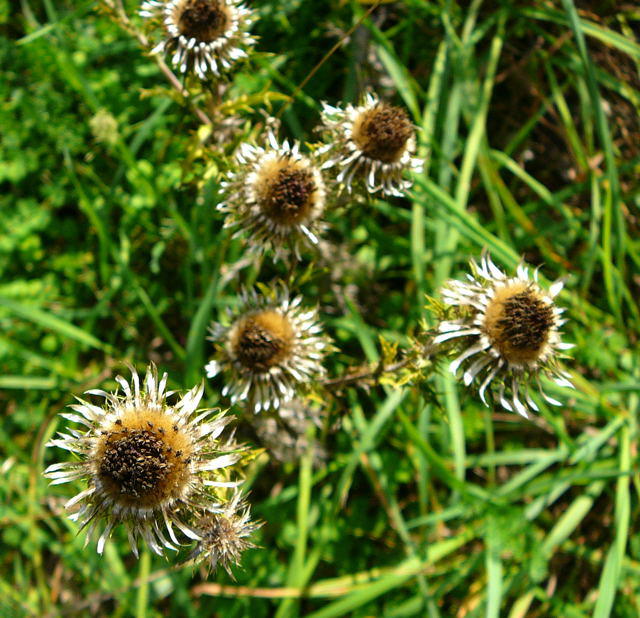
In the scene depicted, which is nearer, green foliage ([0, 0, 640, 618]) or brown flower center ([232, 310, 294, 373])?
brown flower center ([232, 310, 294, 373])

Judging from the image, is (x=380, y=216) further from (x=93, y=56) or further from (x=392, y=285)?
(x=93, y=56)

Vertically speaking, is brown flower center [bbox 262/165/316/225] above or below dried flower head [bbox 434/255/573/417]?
above

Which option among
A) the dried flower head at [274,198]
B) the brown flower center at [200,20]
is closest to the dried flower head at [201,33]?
the brown flower center at [200,20]

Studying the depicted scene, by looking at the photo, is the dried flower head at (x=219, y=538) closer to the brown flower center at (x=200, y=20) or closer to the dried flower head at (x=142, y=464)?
the dried flower head at (x=142, y=464)

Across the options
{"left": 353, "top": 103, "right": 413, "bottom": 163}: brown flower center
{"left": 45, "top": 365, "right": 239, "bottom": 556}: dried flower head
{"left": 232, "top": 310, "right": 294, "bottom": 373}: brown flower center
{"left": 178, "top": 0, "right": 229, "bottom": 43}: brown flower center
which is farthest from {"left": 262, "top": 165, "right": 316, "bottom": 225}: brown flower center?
{"left": 45, "top": 365, "right": 239, "bottom": 556}: dried flower head

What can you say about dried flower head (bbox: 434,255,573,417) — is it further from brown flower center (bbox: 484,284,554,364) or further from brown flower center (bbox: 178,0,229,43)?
brown flower center (bbox: 178,0,229,43)

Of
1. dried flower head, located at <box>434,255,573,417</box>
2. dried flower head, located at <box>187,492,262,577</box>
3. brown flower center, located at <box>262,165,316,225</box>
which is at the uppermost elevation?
brown flower center, located at <box>262,165,316,225</box>

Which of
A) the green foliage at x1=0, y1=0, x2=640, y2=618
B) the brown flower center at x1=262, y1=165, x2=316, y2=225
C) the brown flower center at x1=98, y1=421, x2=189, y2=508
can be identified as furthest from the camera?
the green foliage at x1=0, y1=0, x2=640, y2=618

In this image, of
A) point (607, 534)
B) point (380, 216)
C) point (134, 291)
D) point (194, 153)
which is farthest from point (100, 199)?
point (607, 534)
